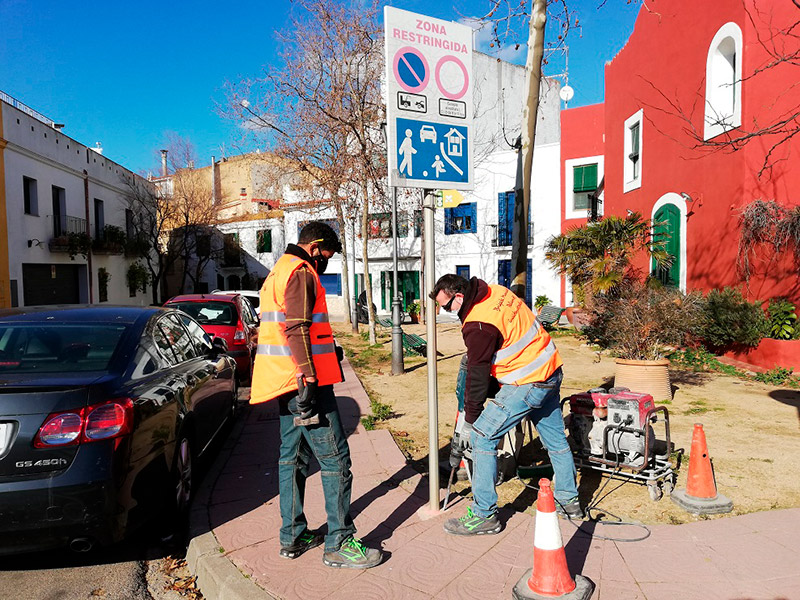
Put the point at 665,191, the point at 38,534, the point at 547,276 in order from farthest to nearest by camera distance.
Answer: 1. the point at 547,276
2. the point at 665,191
3. the point at 38,534

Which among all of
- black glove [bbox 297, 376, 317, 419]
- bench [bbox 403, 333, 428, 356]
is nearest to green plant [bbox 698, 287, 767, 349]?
bench [bbox 403, 333, 428, 356]

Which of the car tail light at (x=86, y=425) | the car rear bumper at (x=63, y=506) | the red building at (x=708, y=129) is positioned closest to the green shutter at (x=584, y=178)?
the red building at (x=708, y=129)

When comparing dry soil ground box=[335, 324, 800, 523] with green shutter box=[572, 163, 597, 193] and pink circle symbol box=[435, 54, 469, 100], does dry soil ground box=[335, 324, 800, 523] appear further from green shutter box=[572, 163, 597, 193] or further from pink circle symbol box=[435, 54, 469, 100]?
green shutter box=[572, 163, 597, 193]

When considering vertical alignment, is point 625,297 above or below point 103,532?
above

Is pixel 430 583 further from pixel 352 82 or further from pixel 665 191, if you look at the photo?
pixel 352 82

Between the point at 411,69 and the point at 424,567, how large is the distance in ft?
9.89

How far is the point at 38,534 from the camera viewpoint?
292 centimetres

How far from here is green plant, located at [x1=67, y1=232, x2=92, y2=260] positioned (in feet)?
69.1

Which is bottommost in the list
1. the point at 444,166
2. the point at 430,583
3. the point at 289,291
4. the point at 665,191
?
the point at 430,583

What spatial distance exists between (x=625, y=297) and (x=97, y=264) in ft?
75.1

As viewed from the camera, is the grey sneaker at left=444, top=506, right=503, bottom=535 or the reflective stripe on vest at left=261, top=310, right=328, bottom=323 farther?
the grey sneaker at left=444, top=506, right=503, bottom=535

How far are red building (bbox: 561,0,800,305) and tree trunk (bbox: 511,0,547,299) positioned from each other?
2.07 metres

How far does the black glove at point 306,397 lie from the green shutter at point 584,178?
2213cm

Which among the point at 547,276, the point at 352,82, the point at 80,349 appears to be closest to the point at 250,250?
the point at 547,276
